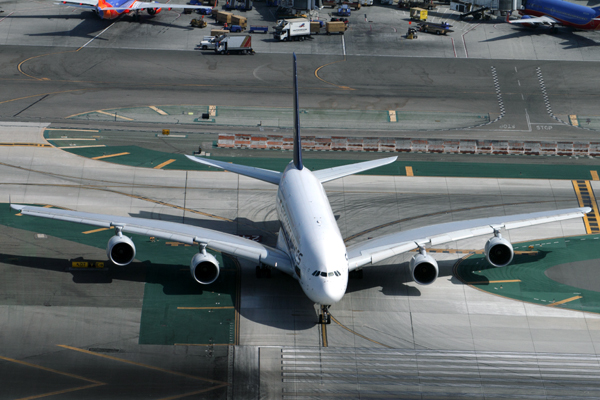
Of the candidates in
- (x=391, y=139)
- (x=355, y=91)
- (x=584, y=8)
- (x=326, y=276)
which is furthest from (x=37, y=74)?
(x=584, y=8)

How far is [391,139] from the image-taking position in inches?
2785

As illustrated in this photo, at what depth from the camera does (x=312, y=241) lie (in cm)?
4419

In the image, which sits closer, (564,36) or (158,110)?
(158,110)

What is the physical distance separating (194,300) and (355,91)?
4302 centimetres

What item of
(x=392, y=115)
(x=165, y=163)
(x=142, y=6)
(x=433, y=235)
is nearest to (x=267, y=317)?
(x=433, y=235)

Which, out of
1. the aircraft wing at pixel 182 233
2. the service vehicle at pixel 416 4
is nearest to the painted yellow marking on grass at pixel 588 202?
the aircraft wing at pixel 182 233

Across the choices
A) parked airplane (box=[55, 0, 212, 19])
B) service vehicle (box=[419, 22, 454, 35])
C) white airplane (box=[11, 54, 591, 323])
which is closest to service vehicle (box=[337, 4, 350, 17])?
service vehicle (box=[419, 22, 454, 35])

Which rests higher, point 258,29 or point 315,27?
point 315,27

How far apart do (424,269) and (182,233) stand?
16227mm

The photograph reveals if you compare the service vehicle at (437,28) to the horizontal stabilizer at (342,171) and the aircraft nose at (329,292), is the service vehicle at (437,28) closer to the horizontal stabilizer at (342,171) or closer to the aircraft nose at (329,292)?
the horizontal stabilizer at (342,171)

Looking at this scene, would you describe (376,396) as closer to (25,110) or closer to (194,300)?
(194,300)

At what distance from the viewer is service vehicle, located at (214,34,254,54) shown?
91.9m

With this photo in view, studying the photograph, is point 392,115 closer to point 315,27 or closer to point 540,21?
point 315,27

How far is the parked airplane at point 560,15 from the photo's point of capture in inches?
3903
